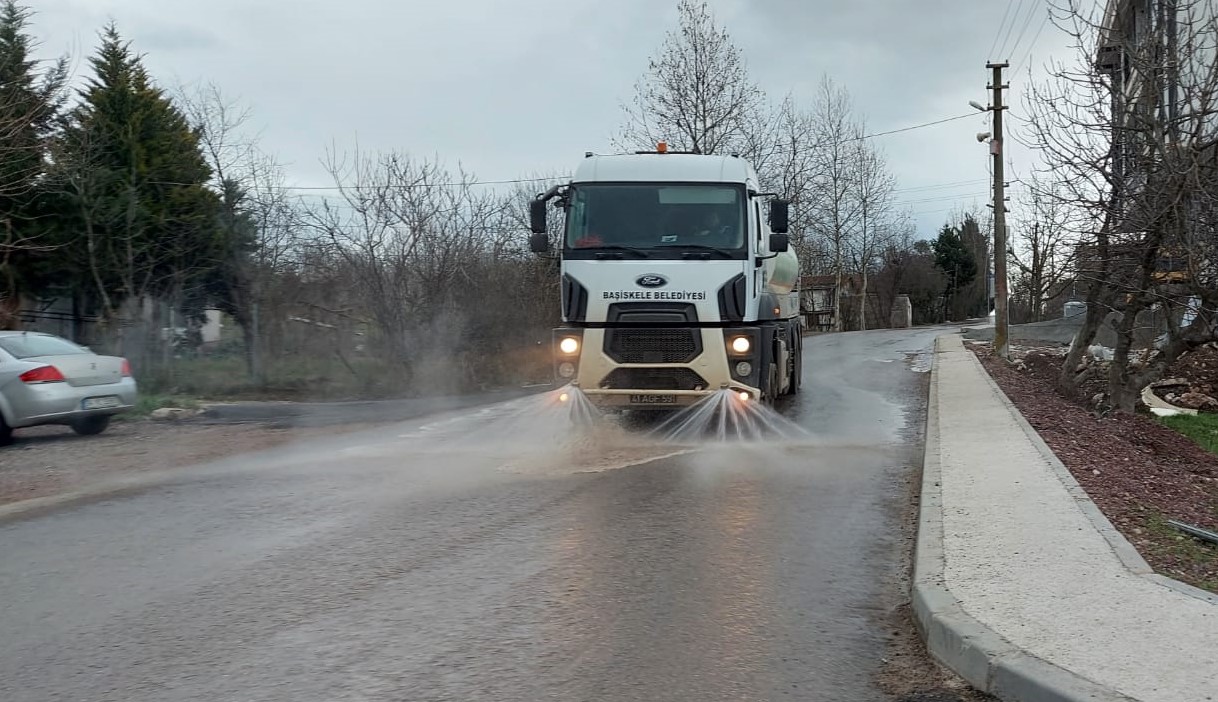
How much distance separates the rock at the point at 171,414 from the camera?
15.6 m

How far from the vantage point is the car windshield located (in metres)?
12.3

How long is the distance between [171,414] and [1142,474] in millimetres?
13549

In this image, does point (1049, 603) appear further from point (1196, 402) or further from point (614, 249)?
point (1196, 402)

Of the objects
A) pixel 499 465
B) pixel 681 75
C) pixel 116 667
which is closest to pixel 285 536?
pixel 116 667

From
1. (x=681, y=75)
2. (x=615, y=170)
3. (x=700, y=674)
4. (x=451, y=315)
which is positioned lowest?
(x=700, y=674)

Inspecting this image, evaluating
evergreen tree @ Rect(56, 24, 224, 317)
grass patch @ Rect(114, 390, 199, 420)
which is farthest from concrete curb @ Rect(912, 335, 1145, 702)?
evergreen tree @ Rect(56, 24, 224, 317)

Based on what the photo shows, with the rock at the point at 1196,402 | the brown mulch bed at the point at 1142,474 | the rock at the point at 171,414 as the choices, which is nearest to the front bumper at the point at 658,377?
the brown mulch bed at the point at 1142,474

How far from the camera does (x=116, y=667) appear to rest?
189 inches

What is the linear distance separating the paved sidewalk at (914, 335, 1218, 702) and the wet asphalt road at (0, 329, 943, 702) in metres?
0.40

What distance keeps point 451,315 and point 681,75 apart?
67.6 feet

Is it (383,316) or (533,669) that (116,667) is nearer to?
(533,669)

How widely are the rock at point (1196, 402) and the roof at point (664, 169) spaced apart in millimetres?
14218

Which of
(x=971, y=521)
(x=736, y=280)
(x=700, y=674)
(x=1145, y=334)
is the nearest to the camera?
(x=700, y=674)

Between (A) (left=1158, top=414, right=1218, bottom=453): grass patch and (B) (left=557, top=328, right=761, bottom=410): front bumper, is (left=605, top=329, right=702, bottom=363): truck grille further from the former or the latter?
(A) (left=1158, top=414, right=1218, bottom=453): grass patch
